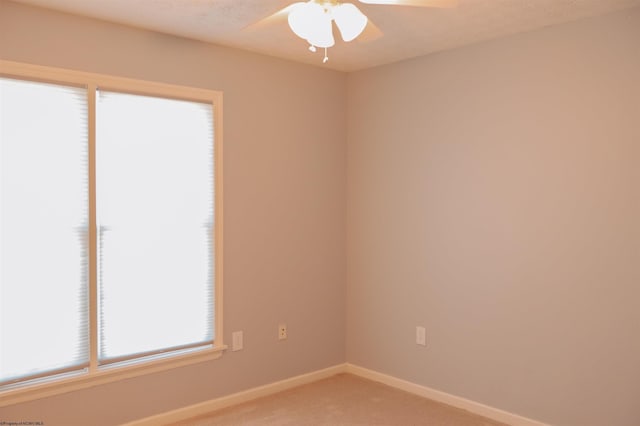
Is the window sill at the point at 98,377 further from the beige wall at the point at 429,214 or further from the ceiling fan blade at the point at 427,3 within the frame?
the ceiling fan blade at the point at 427,3

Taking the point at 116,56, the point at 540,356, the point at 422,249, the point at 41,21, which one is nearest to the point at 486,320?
the point at 540,356

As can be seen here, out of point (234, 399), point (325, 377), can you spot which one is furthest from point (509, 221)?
point (234, 399)

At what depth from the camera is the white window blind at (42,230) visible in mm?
2693

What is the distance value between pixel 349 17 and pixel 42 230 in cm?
189

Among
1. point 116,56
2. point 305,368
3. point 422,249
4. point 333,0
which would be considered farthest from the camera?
point 305,368

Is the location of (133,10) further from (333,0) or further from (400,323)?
(400,323)

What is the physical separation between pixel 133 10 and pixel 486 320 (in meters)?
2.75

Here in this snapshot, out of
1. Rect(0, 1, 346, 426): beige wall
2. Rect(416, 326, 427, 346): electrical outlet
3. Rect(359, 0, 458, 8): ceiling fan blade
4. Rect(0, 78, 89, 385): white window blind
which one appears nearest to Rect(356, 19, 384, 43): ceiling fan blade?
Rect(359, 0, 458, 8): ceiling fan blade

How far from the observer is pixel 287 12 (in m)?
2.82

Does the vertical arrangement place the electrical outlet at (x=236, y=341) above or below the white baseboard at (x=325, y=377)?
above

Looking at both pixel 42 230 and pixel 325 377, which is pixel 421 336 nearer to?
pixel 325 377

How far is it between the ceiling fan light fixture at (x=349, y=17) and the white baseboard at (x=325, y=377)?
2440mm

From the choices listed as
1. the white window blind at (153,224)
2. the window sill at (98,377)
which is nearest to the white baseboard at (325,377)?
the window sill at (98,377)

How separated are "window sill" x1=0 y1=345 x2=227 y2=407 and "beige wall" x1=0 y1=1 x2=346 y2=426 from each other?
0.05 meters
